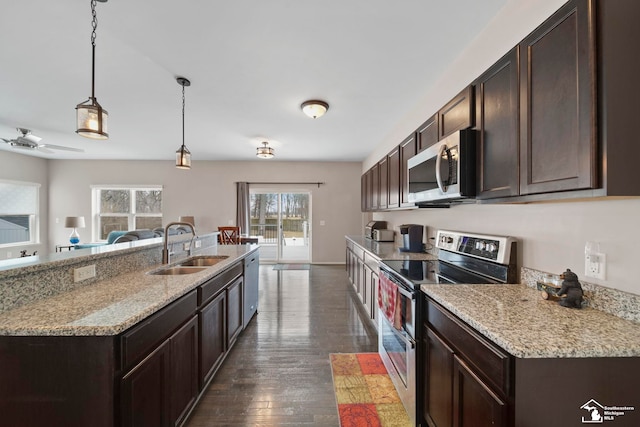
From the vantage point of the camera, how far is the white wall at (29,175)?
209 inches

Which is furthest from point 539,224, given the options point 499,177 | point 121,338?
point 121,338

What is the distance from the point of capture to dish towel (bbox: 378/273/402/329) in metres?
1.83

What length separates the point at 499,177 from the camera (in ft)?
4.42

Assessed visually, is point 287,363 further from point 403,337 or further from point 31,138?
point 31,138

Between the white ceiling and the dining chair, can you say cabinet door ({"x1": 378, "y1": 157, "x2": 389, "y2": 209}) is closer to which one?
the white ceiling

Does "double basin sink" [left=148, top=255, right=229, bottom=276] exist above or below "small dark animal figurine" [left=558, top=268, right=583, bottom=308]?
below

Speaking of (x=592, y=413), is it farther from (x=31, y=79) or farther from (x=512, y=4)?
(x=31, y=79)

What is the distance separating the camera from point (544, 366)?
858 millimetres

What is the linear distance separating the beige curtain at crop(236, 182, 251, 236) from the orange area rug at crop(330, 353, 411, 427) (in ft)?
14.7

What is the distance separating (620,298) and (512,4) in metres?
1.66

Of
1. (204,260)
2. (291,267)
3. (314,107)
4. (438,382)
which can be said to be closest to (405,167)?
(314,107)

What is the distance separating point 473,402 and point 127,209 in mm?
7674

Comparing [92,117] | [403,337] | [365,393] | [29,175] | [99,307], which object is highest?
[29,175]

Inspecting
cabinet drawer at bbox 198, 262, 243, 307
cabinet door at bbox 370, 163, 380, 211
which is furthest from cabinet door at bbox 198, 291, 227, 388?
cabinet door at bbox 370, 163, 380, 211
